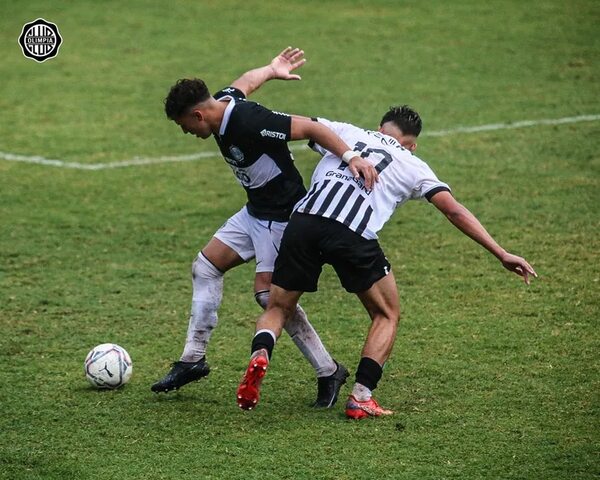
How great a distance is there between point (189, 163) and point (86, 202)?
1632mm

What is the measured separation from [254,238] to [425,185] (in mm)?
1175

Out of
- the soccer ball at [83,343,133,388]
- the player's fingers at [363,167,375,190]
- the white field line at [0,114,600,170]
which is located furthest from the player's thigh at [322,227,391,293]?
the white field line at [0,114,600,170]

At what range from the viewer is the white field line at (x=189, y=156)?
13.3 m

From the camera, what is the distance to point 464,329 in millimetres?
8492

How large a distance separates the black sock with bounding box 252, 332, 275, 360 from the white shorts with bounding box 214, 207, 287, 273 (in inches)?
25.0

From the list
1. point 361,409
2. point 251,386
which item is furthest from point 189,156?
point 251,386

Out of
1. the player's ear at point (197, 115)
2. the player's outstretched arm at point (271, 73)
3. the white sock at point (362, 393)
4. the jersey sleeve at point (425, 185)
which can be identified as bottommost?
the white sock at point (362, 393)

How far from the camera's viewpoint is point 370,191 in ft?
22.8

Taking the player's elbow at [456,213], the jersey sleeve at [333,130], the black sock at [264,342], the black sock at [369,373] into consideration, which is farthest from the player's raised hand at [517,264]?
the black sock at [264,342]

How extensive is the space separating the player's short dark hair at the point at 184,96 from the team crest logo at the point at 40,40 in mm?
11498

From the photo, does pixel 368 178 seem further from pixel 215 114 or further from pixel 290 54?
pixel 290 54

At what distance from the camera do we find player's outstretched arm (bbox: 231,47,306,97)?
7832 mm

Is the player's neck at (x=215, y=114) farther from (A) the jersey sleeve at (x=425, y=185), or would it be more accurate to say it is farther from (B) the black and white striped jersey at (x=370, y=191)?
(A) the jersey sleeve at (x=425, y=185)

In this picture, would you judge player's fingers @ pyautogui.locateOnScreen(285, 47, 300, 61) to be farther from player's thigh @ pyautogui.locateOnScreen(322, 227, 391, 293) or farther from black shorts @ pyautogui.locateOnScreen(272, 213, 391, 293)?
player's thigh @ pyautogui.locateOnScreen(322, 227, 391, 293)
